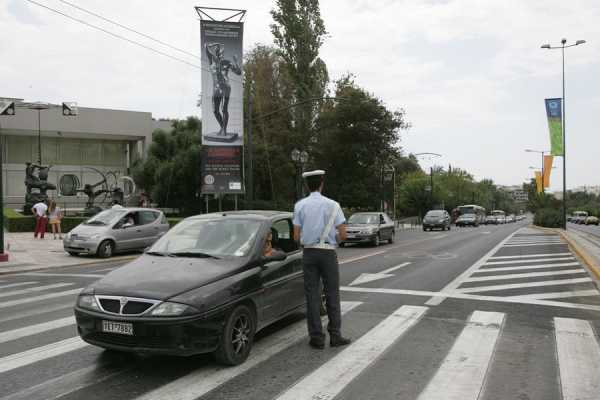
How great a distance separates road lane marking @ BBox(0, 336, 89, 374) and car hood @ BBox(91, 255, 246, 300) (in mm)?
1057

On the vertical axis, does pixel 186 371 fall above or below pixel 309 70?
below

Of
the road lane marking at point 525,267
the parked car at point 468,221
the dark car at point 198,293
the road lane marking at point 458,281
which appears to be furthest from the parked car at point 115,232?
the parked car at point 468,221

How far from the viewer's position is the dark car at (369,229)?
21250 mm

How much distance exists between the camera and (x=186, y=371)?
511 centimetres

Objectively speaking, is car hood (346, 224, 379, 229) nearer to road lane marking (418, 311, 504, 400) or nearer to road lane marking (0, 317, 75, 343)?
road lane marking (418, 311, 504, 400)

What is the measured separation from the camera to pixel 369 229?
70.2 feet

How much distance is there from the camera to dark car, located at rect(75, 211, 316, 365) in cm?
481

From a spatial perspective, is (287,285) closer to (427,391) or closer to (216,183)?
(427,391)

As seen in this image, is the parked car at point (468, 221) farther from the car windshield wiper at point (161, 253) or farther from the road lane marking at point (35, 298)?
the car windshield wiper at point (161, 253)

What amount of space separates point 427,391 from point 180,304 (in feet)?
7.43

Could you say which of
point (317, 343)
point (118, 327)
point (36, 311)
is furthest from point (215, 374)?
point (36, 311)

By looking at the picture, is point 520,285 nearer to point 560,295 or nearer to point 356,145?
point 560,295

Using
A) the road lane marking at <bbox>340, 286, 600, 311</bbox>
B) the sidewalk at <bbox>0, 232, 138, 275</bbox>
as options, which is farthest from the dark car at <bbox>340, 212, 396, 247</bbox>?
the road lane marking at <bbox>340, 286, 600, 311</bbox>

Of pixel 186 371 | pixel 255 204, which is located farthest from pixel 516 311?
pixel 255 204
